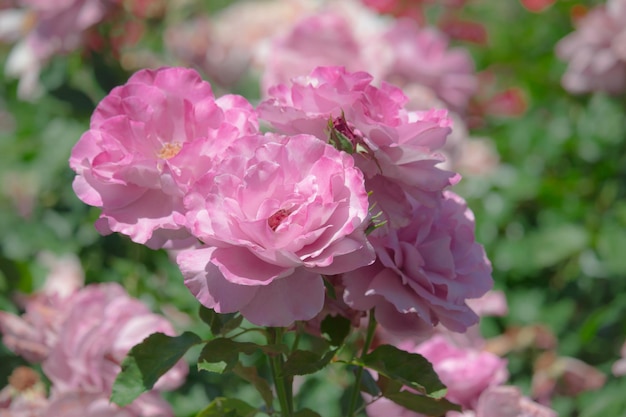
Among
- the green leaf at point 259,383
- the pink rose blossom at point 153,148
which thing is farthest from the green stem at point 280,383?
the pink rose blossom at point 153,148

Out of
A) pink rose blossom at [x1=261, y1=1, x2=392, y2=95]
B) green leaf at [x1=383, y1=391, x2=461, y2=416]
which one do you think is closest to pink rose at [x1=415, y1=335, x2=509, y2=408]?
green leaf at [x1=383, y1=391, x2=461, y2=416]

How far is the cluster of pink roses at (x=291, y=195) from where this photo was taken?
2.64ft

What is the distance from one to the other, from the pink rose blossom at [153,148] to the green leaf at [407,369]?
0.22 metres

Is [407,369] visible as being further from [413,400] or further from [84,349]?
[84,349]

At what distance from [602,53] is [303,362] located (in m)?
1.47

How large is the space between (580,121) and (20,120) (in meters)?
1.54

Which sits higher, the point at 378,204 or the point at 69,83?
the point at 378,204

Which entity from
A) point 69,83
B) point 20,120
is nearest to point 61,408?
point 69,83

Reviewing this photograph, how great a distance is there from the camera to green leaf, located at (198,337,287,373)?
0.88m

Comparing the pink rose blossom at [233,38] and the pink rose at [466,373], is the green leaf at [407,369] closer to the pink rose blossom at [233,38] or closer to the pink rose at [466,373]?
the pink rose at [466,373]

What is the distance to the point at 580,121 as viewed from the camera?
224 centimetres

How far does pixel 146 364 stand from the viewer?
938 millimetres

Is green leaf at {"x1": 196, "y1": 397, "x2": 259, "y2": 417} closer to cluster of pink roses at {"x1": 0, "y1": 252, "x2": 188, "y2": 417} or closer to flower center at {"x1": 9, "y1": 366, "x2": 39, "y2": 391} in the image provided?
cluster of pink roses at {"x1": 0, "y1": 252, "x2": 188, "y2": 417}

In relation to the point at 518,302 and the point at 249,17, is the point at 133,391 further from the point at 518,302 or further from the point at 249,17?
the point at 249,17
